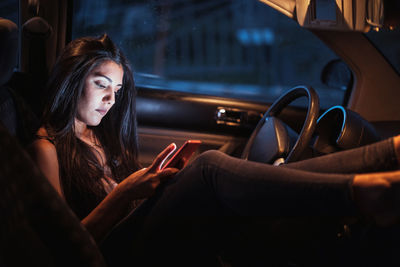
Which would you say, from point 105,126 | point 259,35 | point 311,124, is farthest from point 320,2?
point 259,35

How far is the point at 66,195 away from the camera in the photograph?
155cm

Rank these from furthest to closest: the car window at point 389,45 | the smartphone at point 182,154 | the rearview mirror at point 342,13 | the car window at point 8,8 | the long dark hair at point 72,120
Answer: the car window at point 389,45
the car window at point 8,8
the rearview mirror at point 342,13
the long dark hair at point 72,120
the smartphone at point 182,154

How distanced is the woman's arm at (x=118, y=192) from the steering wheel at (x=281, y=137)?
507 millimetres

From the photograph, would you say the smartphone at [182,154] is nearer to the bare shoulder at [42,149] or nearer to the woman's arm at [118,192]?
the woman's arm at [118,192]

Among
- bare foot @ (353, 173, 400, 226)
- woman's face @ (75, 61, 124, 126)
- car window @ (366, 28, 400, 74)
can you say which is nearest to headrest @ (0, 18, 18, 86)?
woman's face @ (75, 61, 124, 126)

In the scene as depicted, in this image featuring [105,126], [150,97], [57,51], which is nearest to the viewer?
[105,126]

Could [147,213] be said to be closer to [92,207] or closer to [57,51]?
[92,207]

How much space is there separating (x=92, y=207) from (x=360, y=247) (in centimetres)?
99

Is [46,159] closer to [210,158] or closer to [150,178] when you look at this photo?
[150,178]

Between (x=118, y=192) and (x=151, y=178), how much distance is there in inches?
5.2

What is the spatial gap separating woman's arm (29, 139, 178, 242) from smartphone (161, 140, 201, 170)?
3 centimetres

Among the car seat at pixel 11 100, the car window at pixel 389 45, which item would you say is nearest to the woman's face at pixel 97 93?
the car seat at pixel 11 100

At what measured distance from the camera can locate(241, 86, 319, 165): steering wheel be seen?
1.63m

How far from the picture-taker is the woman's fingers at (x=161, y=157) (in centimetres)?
135
